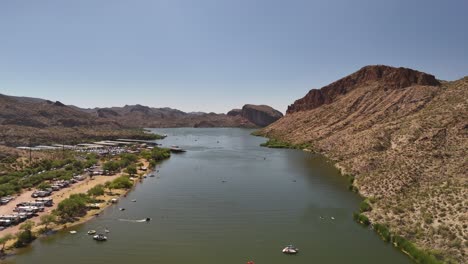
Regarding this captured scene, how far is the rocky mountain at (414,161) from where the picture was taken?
44906 mm

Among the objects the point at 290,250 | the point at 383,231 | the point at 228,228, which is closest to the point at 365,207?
the point at 383,231

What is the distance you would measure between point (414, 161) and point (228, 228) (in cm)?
4291

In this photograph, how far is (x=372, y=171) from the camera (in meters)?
76.8

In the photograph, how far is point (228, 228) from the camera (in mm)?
50844

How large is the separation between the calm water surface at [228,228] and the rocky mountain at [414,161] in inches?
187

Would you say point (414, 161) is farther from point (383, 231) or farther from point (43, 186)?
point (43, 186)

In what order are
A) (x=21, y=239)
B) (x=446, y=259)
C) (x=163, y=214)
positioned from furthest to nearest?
A: (x=163, y=214), (x=21, y=239), (x=446, y=259)

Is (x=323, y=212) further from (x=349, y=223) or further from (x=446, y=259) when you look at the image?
(x=446, y=259)

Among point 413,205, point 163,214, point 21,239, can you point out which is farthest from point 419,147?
point 21,239

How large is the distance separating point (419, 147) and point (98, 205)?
6761 centimetres

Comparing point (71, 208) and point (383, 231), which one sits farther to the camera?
point (71, 208)

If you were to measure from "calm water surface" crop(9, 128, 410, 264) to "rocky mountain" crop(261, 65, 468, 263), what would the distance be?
475 centimetres

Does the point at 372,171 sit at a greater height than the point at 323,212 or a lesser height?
greater

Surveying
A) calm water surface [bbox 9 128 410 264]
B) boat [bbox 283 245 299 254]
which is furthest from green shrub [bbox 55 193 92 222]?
boat [bbox 283 245 299 254]
